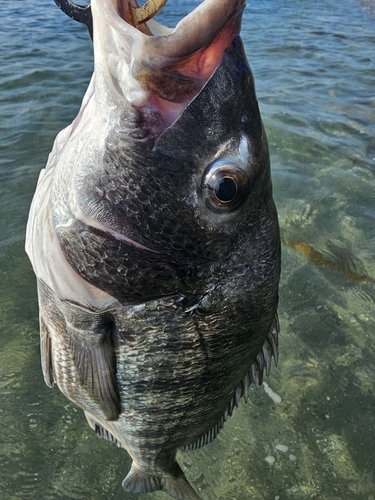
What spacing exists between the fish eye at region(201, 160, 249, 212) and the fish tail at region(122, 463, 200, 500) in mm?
1461

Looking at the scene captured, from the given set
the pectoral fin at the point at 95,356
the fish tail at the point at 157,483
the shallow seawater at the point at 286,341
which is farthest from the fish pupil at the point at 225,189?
the shallow seawater at the point at 286,341

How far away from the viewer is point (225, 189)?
131 cm

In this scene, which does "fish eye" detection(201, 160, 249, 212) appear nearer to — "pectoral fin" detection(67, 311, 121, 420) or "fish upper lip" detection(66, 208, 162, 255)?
"fish upper lip" detection(66, 208, 162, 255)

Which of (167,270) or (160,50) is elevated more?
(160,50)

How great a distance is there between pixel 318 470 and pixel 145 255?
2045mm

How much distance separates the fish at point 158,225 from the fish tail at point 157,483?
46cm

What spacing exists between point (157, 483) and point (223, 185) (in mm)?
1585

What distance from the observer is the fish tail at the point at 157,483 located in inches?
83.3

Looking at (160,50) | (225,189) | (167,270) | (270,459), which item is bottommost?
(270,459)

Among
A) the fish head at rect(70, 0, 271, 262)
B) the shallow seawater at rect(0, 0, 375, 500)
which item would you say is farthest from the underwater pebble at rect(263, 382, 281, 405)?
the fish head at rect(70, 0, 271, 262)

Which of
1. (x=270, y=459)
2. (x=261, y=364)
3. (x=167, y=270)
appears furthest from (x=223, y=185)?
(x=270, y=459)

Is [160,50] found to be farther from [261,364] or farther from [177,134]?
[261,364]

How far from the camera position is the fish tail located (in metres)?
2.12

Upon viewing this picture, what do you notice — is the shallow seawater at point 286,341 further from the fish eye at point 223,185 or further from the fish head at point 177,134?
the fish eye at point 223,185
